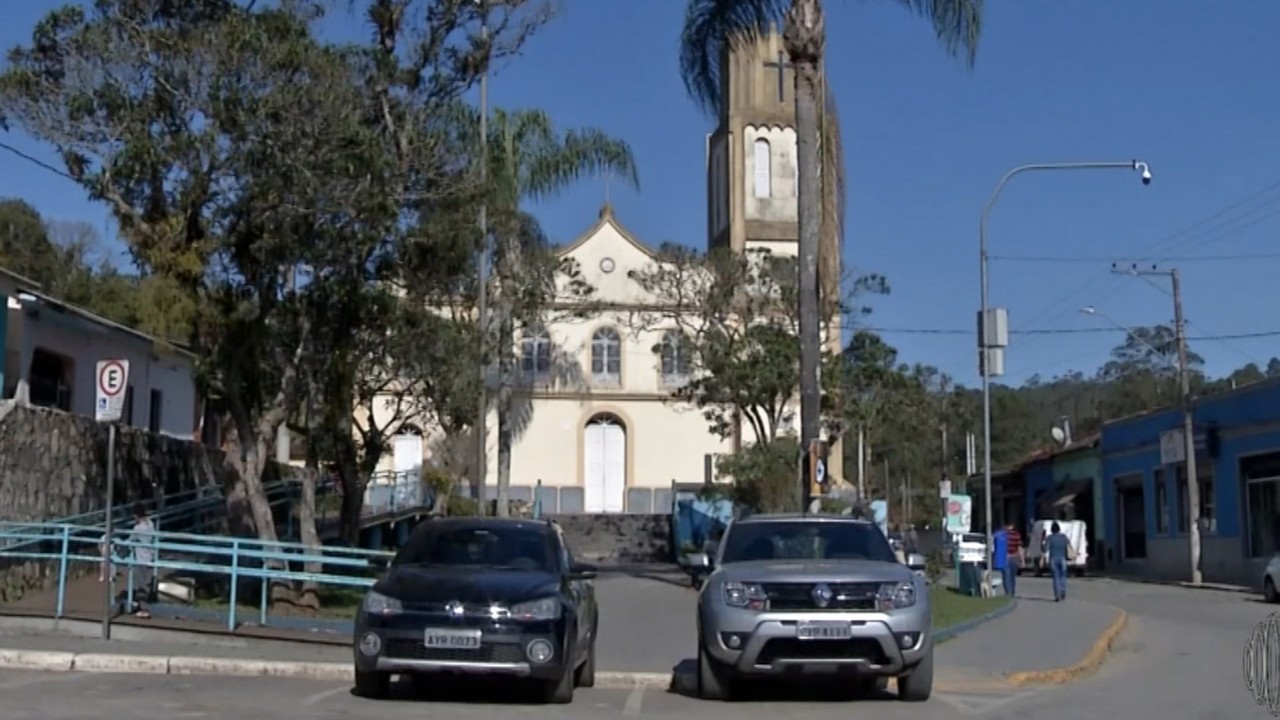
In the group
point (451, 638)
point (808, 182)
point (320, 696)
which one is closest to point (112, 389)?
point (320, 696)

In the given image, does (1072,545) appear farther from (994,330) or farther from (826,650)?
(826,650)

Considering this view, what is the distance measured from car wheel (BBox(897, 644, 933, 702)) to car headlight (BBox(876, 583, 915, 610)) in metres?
0.50

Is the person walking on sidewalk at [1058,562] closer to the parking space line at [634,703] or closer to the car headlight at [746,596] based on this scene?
the parking space line at [634,703]

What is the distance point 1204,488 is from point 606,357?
2162 cm

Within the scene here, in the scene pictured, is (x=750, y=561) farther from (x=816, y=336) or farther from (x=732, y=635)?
(x=816, y=336)

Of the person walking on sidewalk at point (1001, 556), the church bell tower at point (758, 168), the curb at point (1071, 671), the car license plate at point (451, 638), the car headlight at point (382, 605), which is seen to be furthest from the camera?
the church bell tower at point (758, 168)

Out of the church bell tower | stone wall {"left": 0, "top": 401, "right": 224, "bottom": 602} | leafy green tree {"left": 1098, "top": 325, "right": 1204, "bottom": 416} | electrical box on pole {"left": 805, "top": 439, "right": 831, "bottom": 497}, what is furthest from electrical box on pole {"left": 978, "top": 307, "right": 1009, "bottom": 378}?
leafy green tree {"left": 1098, "top": 325, "right": 1204, "bottom": 416}

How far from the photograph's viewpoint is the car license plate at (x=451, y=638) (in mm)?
12578

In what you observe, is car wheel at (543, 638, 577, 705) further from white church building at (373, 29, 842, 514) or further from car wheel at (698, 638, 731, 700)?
white church building at (373, 29, 842, 514)

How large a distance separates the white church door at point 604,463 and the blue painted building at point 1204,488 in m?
18.0

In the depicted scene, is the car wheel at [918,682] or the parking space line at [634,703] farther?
the car wheel at [918,682]

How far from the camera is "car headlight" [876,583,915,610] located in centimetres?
1321

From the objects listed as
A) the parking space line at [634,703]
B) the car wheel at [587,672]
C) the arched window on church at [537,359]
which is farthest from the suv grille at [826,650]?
the arched window on church at [537,359]

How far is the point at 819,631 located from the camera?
13023 mm
